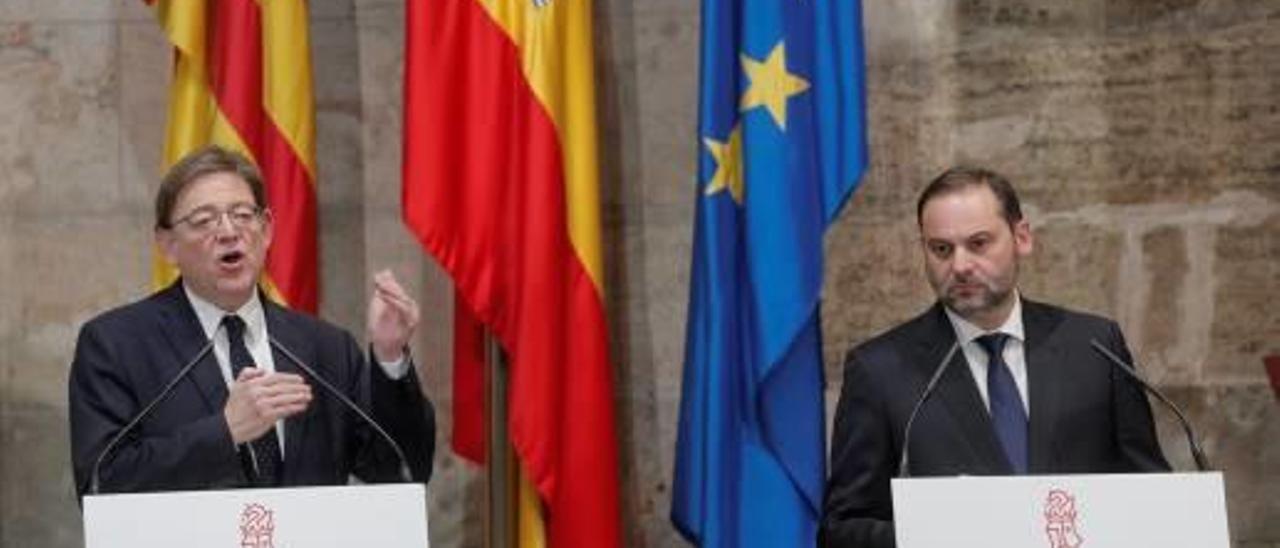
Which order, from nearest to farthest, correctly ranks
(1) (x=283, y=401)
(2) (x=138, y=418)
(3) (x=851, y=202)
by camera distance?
(1) (x=283, y=401) → (2) (x=138, y=418) → (3) (x=851, y=202)

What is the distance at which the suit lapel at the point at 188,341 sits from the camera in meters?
3.20

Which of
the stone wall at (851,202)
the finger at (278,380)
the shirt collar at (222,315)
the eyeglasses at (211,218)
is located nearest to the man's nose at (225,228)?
the eyeglasses at (211,218)

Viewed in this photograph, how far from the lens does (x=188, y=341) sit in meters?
3.28

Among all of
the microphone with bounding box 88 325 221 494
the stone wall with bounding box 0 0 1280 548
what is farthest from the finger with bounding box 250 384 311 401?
the stone wall with bounding box 0 0 1280 548

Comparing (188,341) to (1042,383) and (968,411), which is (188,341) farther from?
(1042,383)

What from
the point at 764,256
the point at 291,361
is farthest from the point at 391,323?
the point at 764,256

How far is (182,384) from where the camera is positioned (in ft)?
10.5

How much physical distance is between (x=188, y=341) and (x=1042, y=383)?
1.50 m

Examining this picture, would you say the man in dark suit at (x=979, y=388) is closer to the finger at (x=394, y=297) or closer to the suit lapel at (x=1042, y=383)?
the suit lapel at (x=1042, y=383)

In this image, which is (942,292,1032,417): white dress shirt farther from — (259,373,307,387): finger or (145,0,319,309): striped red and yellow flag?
(145,0,319,309): striped red and yellow flag

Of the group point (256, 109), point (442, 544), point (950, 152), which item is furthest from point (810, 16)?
point (442, 544)

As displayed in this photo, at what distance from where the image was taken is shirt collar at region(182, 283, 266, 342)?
10.8ft

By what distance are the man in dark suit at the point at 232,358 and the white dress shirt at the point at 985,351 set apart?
97 cm

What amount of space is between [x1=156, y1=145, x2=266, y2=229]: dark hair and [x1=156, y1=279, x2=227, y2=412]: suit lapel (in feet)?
0.45
